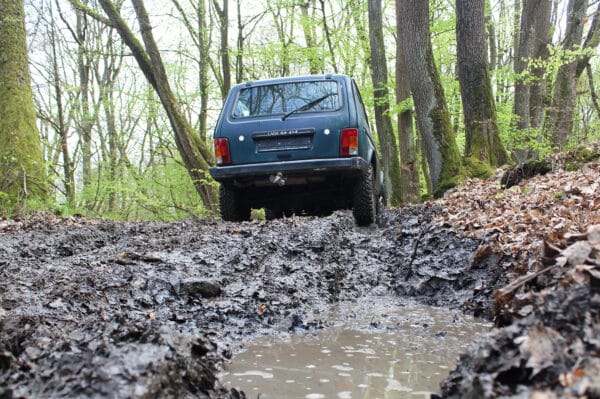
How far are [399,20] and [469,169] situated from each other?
154 inches

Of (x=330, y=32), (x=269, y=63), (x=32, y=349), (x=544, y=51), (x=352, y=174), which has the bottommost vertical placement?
(x=32, y=349)

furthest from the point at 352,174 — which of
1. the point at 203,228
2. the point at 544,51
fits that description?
the point at 544,51

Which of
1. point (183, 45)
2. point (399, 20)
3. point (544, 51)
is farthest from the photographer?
point (183, 45)

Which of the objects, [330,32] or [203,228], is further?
[330,32]

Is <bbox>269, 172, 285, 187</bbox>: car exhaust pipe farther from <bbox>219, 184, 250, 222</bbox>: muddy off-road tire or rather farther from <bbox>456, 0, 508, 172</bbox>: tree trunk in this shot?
<bbox>456, 0, 508, 172</bbox>: tree trunk

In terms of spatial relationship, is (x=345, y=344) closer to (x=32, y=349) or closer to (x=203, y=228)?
(x=32, y=349)

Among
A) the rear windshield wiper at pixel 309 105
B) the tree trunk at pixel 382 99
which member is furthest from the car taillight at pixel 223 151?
the tree trunk at pixel 382 99

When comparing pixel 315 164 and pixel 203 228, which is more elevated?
pixel 315 164

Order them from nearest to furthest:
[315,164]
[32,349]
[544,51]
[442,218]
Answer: [32,349] → [442,218] → [315,164] → [544,51]

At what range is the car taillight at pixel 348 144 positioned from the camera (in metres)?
6.02

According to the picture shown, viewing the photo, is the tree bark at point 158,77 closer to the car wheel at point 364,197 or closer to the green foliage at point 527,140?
the car wheel at point 364,197

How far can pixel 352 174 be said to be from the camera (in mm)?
6133

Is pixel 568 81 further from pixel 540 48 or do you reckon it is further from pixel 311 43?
pixel 311 43

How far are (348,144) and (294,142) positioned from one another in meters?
0.69
